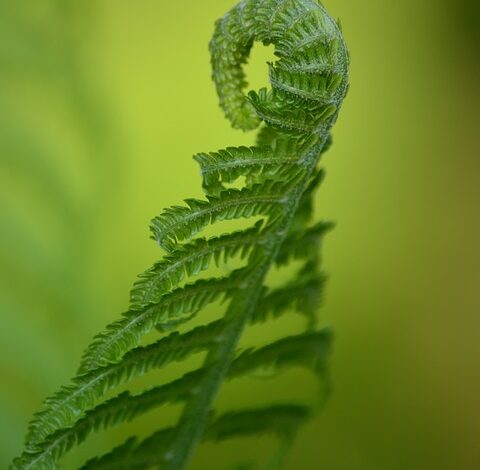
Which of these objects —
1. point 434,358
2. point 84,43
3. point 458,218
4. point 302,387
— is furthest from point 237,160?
point 458,218

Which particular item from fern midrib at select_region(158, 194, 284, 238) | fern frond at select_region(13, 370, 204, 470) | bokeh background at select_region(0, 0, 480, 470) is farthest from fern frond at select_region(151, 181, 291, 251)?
bokeh background at select_region(0, 0, 480, 470)

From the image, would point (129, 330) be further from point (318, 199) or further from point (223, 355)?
point (318, 199)

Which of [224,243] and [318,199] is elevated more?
[318,199]

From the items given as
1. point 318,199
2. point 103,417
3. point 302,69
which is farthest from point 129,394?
point 318,199

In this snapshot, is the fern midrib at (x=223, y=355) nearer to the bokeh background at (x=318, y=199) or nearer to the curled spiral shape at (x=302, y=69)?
the curled spiral shape at (x=302, y=69)

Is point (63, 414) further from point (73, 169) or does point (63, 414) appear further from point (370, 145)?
point (370, 145)

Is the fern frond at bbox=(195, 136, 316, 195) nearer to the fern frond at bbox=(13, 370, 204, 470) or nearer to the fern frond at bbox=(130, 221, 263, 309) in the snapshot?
the fern frond at bbox=(130, 221, 263, 309)

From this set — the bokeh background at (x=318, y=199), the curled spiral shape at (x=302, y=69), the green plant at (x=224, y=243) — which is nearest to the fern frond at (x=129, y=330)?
the green plant at (x=224, y=243)
